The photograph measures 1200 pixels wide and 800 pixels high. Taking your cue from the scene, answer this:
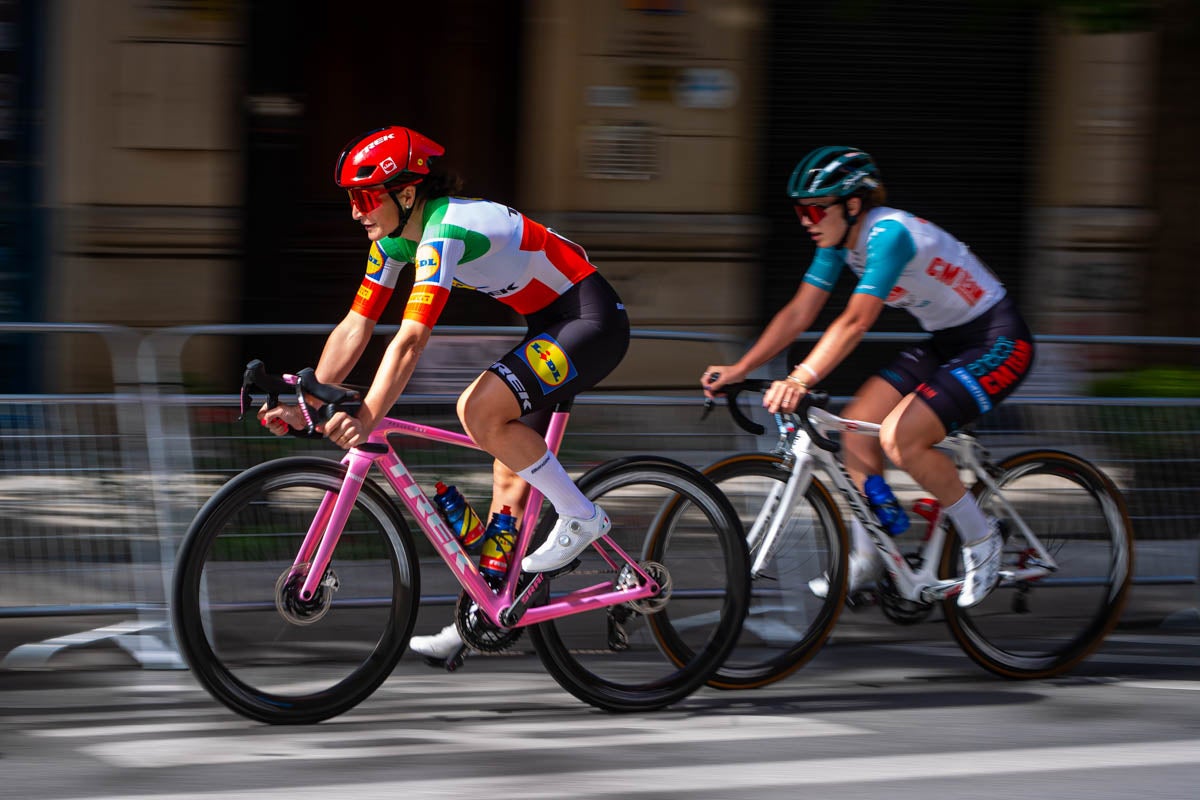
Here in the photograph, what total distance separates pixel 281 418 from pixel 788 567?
182 cm

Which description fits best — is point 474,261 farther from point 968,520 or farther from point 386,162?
point 968,520

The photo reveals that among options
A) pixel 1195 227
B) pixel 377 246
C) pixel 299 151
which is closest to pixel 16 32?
pixel 299 151

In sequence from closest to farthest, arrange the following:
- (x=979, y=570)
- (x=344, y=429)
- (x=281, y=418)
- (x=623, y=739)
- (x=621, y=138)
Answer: (x=344, y=429)
(x=281, y=418)
(x=623, y=739)
(x=979, y=570)
(x=621, y=138)

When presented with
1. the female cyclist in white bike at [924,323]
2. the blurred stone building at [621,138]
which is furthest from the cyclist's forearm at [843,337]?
the blurred stone building at [621,138]

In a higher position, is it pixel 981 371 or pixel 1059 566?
pixel 981 371

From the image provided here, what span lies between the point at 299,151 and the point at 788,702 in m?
5.90

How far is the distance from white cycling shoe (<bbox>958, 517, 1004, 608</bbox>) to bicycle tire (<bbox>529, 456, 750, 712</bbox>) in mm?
784

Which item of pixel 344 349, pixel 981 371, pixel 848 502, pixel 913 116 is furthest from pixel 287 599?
pixel 913 116

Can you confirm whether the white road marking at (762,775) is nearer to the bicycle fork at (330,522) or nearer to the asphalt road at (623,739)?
the asphalt road at (623,739)

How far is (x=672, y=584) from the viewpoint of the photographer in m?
4.71

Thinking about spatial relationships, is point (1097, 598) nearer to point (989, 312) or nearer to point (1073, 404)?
point (1073, 404)

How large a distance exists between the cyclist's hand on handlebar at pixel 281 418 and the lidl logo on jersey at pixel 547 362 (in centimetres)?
71

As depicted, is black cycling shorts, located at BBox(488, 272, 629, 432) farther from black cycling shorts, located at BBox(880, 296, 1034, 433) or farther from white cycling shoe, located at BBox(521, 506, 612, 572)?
black cycling shorts, located at BBox(880, 296, 1034, 433)

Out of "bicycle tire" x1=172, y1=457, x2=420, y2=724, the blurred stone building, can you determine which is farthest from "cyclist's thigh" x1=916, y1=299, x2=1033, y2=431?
the blurred stone building
